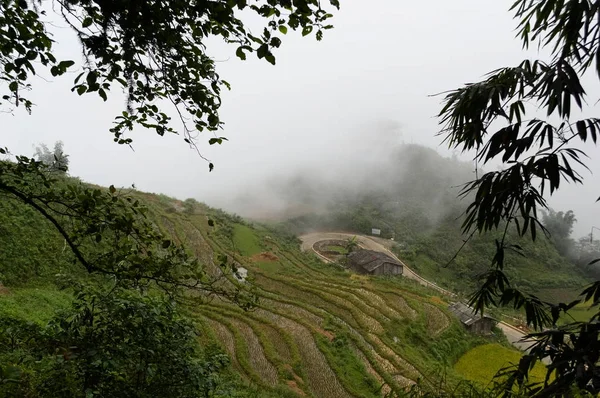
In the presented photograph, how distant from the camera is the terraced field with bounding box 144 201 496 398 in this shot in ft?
43.4

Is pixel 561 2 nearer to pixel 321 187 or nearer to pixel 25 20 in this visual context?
pixel 25 20

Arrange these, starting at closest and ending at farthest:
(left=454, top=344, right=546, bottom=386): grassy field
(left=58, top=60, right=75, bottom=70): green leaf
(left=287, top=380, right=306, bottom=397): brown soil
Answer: (left=58, top=60, right=75, bottom=70): green leaf, (left=287, top=380, right=306, bottom=397): brown soil, (left=454, top=344, right=546, bottom=386): grassy field

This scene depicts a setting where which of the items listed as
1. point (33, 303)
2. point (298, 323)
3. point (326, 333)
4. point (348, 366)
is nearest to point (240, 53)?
point (33, 303)

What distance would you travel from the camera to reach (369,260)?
3616 cm

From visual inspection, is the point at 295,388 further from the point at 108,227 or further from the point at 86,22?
the point at 86,22

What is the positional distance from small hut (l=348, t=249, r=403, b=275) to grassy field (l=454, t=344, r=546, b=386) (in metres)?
15.0

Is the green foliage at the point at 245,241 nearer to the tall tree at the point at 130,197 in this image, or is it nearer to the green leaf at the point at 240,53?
the tall tree at the point at 130,197

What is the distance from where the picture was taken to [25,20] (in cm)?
280

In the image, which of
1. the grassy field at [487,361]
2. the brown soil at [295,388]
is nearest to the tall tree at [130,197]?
the brown soil at [295,388]

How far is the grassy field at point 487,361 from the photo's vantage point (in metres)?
17.4

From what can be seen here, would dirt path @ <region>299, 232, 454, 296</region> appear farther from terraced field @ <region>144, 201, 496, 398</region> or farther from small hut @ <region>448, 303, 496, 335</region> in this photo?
small hut @ <region>448, 303, 496, 335</region>

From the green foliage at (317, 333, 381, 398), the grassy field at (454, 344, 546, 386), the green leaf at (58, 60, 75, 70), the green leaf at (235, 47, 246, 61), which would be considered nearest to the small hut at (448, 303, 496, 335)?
the grassy field at (454, 344, 546, 386)

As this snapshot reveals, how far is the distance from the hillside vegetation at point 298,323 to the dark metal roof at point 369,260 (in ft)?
27.6

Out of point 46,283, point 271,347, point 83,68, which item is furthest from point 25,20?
point 271,347
